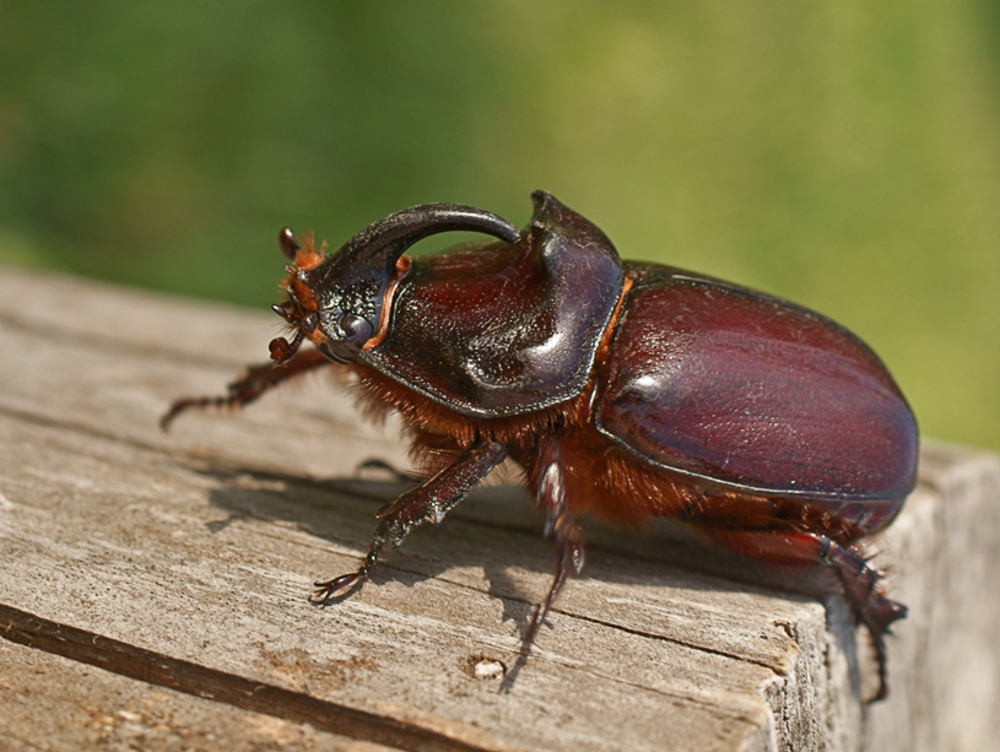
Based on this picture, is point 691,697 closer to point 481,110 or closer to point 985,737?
point 985,737

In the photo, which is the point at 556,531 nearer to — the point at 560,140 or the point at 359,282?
the point at 359,282

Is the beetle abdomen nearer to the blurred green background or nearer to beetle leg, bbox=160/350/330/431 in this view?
beetle leg, bbox=160/350/330/431

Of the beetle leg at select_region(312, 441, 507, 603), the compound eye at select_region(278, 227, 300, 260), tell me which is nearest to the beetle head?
the compound eye at select_region(278, 227, 300, 260)

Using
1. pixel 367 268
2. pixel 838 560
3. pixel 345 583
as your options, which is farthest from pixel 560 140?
pixel 345 583

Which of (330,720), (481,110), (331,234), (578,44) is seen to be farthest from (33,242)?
(330,720)

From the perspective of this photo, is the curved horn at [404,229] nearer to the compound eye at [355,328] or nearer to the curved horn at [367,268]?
the curved horn at [367,268]

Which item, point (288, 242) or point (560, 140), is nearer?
point (288, 242)

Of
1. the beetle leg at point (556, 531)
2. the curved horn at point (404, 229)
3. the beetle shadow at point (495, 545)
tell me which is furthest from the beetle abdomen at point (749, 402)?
the curved horn at point (404, 229)
